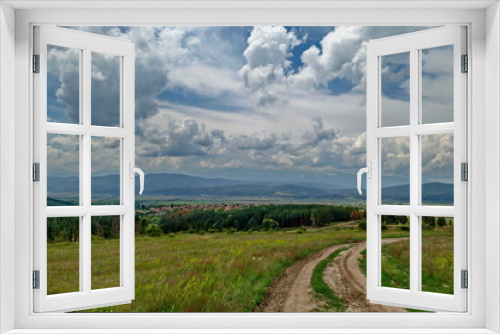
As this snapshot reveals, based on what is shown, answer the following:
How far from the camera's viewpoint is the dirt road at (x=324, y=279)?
626cm

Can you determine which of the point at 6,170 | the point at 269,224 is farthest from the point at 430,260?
the point at 6,170

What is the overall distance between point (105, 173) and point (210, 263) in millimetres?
2025

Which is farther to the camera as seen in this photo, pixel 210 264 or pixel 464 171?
pixel 210 264

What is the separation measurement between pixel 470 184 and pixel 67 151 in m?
4.37

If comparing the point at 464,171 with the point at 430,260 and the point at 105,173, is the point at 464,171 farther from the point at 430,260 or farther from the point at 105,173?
the point at 105,173

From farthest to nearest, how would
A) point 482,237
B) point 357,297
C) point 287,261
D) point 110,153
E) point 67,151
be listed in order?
point 287,261 < point 357,297 < point 110,153 < point 67,151 < point 482,237

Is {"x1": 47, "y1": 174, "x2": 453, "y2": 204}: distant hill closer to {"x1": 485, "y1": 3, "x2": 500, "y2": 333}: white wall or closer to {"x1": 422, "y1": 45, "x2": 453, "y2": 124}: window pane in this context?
{"x1": 422, "y1": 45, "x2": 453, "y2": 124}: window pane

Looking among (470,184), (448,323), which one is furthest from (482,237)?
(448,323)

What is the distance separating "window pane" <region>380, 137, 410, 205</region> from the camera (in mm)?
5504

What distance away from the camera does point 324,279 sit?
6.73 m

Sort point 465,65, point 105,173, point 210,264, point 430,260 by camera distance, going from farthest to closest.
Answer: point 210,264 → point 105,173 → point 430,260 → point 465,65

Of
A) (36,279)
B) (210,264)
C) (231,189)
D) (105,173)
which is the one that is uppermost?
(105,173)

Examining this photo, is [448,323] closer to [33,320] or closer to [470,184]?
[470,184]

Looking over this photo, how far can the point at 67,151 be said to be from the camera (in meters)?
5.12
